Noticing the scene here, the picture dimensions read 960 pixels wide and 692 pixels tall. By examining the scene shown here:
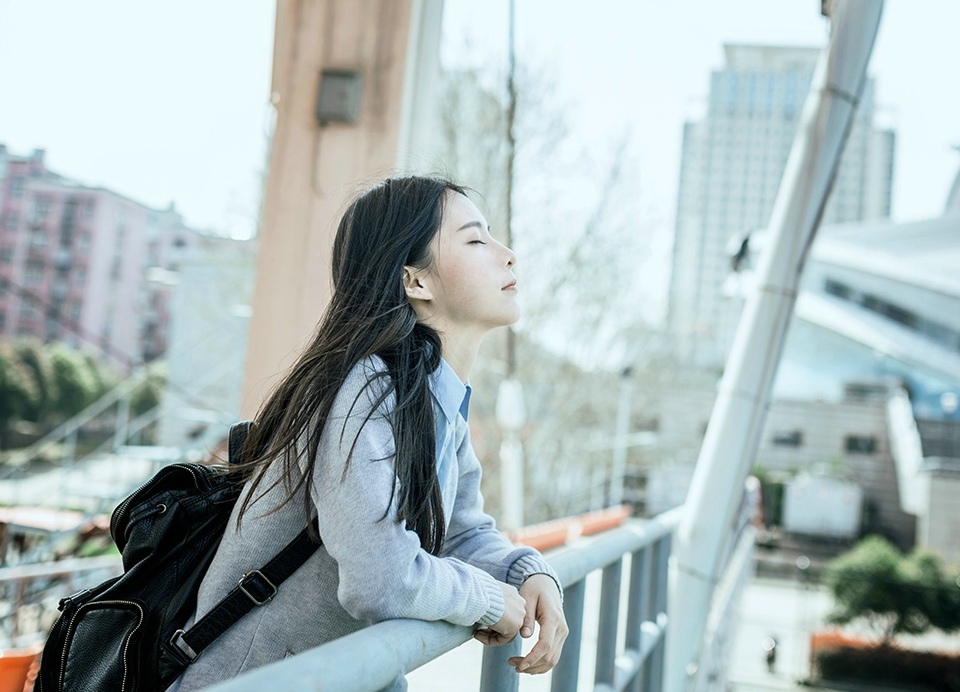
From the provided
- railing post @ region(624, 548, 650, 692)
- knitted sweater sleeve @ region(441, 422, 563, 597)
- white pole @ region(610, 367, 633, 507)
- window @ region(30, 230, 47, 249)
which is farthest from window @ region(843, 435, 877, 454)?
knitted sweater sleeve @ region(441, 422, 563, 597)

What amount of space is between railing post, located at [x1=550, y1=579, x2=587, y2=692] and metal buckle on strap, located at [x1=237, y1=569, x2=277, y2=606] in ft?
2.11

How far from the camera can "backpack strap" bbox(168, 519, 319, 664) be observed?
1.12m

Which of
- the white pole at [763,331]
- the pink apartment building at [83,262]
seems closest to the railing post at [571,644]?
the white pole at [763,331]

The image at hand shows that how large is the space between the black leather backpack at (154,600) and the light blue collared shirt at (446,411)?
0.21 meters

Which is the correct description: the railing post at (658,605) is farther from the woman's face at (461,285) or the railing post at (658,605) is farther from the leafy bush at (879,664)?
the leafy bush at (879,664)

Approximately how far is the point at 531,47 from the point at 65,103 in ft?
32.7

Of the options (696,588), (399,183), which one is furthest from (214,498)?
(696,588)

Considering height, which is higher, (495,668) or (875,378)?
(875,378)

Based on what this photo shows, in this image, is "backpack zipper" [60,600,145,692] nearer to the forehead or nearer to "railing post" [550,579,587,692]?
the forehead

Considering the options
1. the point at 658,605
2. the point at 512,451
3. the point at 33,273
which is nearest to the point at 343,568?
the point at 658,605

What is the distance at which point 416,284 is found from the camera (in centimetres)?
135

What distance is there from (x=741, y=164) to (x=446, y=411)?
101ft

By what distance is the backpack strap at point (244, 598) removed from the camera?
→ 1.12 meters

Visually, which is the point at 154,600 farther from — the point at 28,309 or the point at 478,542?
the point at 28,309
